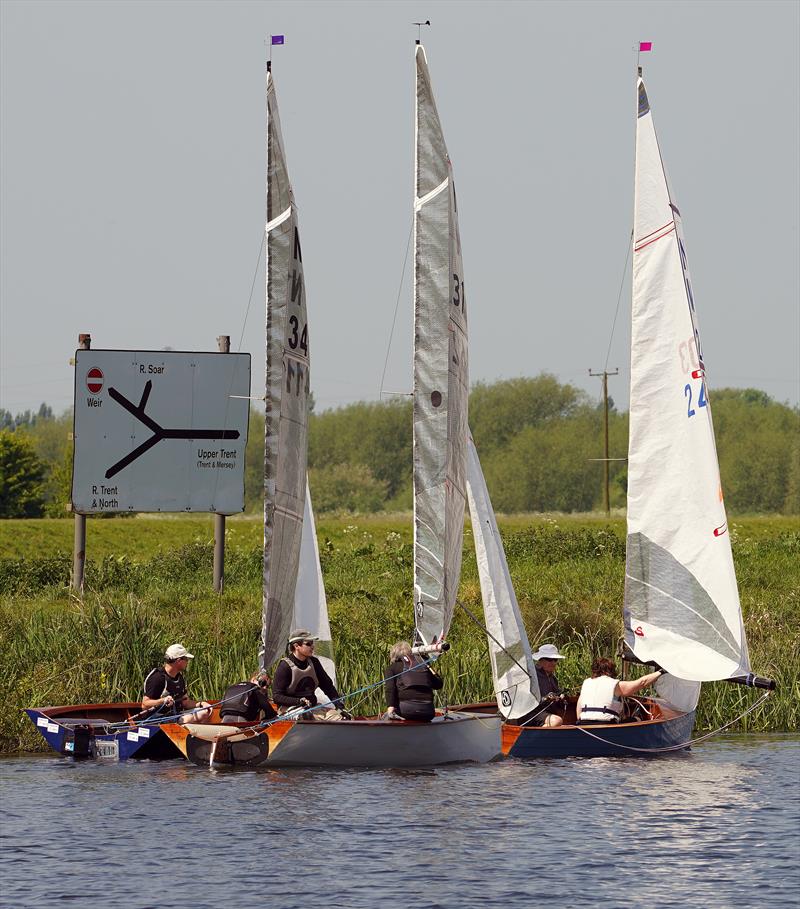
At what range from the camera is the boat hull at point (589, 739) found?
23.8 metres

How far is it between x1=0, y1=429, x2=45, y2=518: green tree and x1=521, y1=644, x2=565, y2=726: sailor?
66.2 metres

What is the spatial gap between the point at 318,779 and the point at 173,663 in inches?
143

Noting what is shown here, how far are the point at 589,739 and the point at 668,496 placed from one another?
453 centimetres

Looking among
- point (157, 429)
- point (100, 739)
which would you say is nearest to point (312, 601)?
point (100, 739)

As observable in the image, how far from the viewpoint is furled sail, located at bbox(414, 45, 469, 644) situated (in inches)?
923

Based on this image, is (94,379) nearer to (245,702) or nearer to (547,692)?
(245,702)

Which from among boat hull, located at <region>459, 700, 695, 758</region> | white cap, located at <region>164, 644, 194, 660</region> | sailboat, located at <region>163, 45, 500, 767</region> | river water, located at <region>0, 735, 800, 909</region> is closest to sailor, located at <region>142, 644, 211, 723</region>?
white cap, located at <region>164, 644, 194, 660</region>

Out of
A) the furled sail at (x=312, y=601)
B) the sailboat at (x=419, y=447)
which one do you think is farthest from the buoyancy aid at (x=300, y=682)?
the furled sail at (x=312, y=601)

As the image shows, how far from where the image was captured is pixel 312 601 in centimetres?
2645

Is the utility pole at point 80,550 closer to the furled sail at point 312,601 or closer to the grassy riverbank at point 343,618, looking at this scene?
the grassy riverbank at point 343,618

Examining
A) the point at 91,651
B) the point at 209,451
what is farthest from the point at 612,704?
the point at 209,451

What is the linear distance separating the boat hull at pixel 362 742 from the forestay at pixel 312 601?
11.4 feet

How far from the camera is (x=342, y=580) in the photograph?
43156 millimetres

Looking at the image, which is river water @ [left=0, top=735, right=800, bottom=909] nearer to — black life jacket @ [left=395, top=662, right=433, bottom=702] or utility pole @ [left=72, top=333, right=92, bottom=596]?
black life jacket @ [left=395, top=662, right=433, bottom=702]
